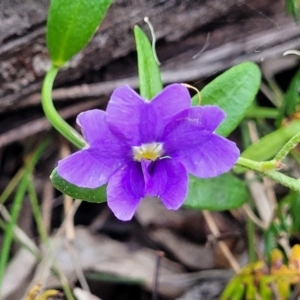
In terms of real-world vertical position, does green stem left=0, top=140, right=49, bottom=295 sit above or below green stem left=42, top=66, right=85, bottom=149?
below

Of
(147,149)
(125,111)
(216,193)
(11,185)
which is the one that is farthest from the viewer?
(11,185)

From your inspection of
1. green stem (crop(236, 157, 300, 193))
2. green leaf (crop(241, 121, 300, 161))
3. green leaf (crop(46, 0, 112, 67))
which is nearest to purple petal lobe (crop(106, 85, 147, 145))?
green stem (crop(236, 157, 300, 193))

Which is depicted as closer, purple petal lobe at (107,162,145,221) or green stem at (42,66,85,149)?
purple petal lobe at (107,162,145,221)

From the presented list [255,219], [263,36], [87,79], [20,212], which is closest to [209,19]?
[263,36]

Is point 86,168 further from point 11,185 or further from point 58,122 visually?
point 11,185

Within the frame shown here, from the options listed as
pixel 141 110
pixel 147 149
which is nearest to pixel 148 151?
pixel 147 149

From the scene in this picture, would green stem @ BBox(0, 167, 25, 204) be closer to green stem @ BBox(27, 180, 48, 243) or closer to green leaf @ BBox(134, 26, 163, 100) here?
green stem @ BBox(27, 180, 48, 243)

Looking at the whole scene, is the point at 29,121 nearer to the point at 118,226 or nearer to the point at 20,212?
the point at 20,212
